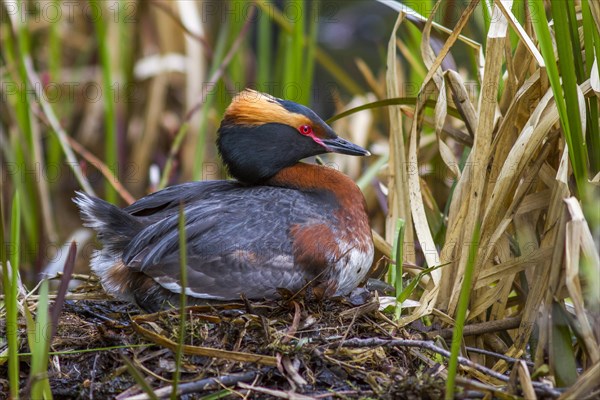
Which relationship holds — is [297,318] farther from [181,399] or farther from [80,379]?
[80,379]

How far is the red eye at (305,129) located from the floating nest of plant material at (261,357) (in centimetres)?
99

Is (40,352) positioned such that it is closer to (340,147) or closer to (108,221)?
(108,221)

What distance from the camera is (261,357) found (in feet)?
9.67

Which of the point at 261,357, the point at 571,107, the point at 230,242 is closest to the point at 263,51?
the point at 230,242

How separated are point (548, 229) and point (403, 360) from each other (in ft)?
2.51

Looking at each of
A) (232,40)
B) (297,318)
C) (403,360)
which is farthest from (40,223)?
(403,360)

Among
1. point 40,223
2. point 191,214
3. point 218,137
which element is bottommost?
point 40,223

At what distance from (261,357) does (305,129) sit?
1472 mm

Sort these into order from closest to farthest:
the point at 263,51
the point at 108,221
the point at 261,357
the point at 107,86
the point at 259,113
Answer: the point at 261,357, the point at 108,221, the point at 259,113, the point at 107,86, the point at 263,51

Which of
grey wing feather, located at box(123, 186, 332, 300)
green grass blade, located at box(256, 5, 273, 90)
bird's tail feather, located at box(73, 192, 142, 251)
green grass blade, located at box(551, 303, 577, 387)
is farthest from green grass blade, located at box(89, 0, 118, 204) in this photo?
green grass blade, located at box(551, 303, 577, 387)

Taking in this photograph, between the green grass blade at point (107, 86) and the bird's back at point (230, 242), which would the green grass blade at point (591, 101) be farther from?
the green grass blade at point (107, 86)

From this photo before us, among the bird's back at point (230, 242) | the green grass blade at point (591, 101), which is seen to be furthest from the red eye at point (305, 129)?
the green grass blade at point (591, 101)

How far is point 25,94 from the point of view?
4574 mm

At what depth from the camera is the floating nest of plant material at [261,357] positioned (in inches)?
112
